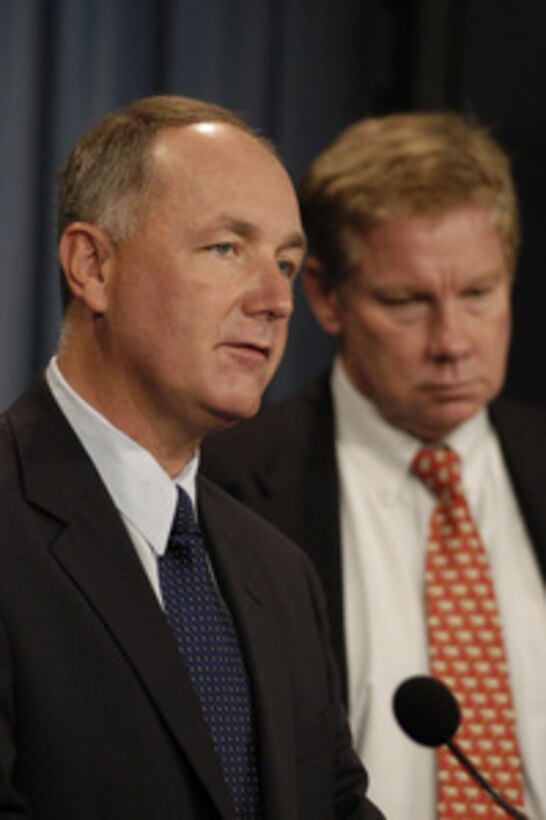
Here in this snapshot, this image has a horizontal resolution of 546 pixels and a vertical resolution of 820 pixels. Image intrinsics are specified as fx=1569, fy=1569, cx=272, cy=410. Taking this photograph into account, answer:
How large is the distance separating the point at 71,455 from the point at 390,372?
A: 0.99 m

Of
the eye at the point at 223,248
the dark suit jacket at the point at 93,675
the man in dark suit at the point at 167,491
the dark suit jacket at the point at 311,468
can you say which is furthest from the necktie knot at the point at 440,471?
the eye at the point at 223,248

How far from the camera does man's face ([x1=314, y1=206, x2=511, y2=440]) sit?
8.03 ft

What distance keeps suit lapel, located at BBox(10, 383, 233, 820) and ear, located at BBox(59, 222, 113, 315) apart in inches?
5.3

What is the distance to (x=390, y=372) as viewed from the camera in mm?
2494

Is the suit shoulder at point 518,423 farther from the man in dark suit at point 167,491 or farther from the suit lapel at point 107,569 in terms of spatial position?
the suit lapel at point 107,569

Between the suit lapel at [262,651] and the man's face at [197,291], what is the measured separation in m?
0.16

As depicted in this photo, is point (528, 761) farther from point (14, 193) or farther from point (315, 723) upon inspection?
point (14, 193)

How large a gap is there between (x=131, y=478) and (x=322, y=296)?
1.11 metres

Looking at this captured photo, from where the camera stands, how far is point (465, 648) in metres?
2.32

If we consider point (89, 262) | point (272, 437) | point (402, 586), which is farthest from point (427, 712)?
point (272, 437)

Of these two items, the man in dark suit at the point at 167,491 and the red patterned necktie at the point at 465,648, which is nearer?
the man in dark suit at the point at 167,491

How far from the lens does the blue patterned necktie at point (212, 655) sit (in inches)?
61.2

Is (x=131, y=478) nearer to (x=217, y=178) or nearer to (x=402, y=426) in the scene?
(x=217, y=178)

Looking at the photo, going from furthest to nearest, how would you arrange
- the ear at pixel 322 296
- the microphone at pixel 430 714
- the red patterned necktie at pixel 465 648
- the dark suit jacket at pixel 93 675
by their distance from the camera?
the ear at pixel 322 296, the red patterned necktie at pixel 465 648, the microphone at pixel 430 714, the dark suit jacket at pixel 93 675
